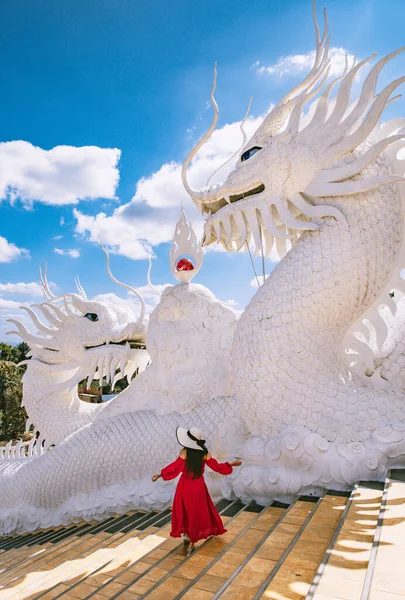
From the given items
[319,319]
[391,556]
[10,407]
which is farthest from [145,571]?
[10,407]

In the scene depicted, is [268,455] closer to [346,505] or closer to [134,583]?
[346,505]

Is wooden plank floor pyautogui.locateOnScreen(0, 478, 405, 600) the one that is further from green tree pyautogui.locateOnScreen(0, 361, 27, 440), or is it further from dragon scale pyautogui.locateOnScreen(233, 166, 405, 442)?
green tree pyautogui.locateOnScreen(0, 361, 27, 440)

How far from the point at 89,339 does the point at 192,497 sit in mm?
2751

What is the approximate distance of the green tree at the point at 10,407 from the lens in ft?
41.7

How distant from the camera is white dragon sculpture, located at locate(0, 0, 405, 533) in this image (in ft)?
8.16

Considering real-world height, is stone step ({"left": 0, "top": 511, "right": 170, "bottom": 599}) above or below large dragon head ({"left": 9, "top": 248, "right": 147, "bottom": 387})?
below

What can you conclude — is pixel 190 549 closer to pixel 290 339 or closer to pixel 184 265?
pixel 290 339

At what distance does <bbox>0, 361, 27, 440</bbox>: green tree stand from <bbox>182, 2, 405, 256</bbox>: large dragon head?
37.1 ft

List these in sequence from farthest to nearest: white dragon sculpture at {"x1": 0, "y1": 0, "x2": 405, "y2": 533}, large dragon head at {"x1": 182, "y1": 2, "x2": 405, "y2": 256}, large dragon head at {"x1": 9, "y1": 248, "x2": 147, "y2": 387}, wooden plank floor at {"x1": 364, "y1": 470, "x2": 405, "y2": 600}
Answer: large dragon head at {"x1": 9, "y1": 248, "x2": 147, "y2": 387}, large dragon head at {"x1": 182, "y1": 2, "x2": 405, "y2": 256}, white dragon sculpture at {"x1": 0, "y1": 0, "x2": 405, "y2": 533}, wooden plank floor at {"x1": 364, "y1": 470, "x2": 405, "y2": 600}

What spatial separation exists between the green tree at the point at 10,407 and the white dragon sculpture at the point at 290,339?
1014cm

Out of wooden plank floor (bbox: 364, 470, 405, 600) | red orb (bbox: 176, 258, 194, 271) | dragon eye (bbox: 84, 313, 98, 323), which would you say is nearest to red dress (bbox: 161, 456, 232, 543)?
wooden plank floor (bbox: 364, 470, 405, 600)

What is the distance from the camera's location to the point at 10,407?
510 inches

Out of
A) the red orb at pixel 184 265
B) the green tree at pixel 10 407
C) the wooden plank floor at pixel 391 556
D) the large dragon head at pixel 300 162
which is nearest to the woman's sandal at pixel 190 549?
the wooden plank floor at pixel 391 556

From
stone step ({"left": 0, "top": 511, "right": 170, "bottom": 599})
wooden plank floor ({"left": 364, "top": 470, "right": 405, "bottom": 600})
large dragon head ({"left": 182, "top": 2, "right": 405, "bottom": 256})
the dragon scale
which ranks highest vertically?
large dragon head ({"left": 182, "top": 2, "right": 405, "bottom": 256})
